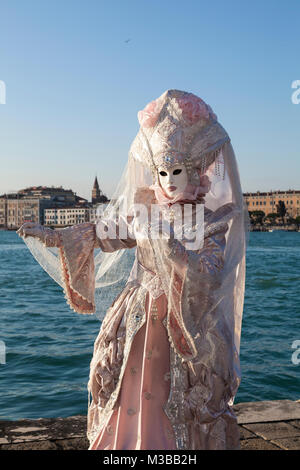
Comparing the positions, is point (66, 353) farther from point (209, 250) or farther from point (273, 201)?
point (273, 201)

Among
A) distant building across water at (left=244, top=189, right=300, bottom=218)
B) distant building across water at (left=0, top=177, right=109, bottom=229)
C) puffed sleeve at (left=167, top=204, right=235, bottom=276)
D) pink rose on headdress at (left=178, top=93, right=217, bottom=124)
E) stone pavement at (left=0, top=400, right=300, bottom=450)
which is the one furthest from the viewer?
distant building across water at (left=244, top=189, right=300, bottom=218)

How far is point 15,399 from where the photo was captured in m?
6.08

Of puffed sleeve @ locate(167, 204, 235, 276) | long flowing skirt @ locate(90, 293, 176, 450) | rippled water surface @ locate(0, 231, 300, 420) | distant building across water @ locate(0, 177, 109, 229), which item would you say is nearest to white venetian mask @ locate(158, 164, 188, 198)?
puffed sleeve @ locate(167, 204, 235, 276)

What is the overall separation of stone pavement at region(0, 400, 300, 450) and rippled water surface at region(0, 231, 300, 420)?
2463 millimetres

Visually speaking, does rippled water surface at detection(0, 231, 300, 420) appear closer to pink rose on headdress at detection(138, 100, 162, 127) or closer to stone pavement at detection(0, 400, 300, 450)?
stone pavement at detection(0, 400, 300, 450)

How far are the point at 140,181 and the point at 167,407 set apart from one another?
987mm

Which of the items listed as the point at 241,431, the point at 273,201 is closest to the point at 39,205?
the point at 273,201

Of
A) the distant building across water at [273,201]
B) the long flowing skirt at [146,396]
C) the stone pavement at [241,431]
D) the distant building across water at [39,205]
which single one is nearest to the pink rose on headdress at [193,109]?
the long flowing skirt at [146,396]

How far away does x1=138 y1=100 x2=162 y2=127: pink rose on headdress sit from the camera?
7.90ft

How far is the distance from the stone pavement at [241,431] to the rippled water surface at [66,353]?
246cm

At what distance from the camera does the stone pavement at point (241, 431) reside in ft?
9.41

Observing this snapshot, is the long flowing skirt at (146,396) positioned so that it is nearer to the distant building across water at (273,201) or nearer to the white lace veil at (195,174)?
the white lace veil at (195,174)
